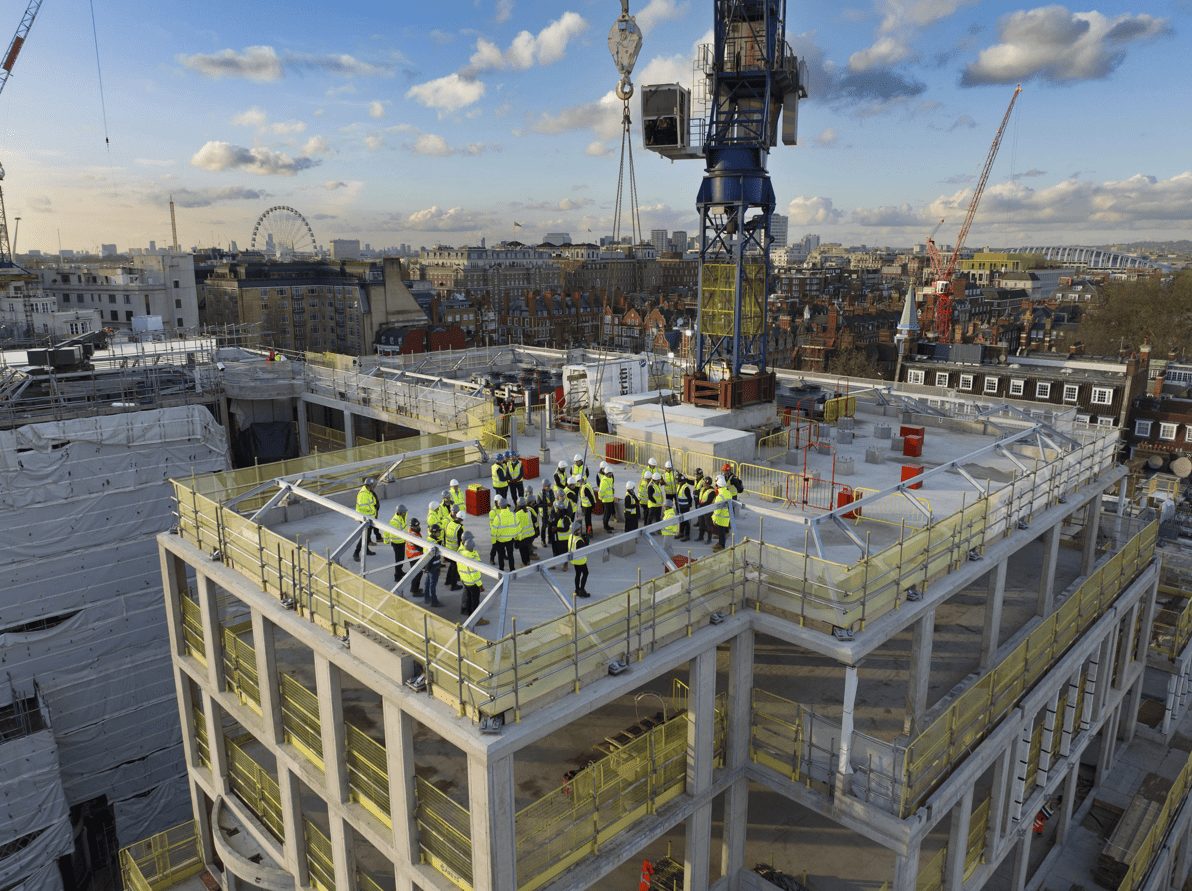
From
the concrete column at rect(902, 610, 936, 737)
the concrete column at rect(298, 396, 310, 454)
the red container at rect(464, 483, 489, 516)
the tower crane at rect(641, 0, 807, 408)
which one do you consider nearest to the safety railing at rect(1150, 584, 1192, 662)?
the tower crane at rect(641, 0, 807, 408)

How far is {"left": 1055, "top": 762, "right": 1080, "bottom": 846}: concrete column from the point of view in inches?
917

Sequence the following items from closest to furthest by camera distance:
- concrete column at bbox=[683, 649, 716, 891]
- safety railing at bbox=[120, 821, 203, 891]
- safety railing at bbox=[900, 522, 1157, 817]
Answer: concrete column at bbox=[683, 649, 716, 891], safety railing at bbox=[900, 522, 1157, 817], safety railing at bbox=[120, 821, 203, 891]

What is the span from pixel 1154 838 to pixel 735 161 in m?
25.1

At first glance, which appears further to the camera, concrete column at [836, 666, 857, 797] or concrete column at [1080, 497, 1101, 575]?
concrete column at [1080, 497, 1101, 575]

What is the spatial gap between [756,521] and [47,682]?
2411cm

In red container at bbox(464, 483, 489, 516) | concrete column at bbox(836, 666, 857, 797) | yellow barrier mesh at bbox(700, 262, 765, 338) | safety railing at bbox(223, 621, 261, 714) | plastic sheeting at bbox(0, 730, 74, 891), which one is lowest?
plastic sheeting at bbox(0, 730, 74, 891)

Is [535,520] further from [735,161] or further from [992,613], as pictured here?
[735,161]

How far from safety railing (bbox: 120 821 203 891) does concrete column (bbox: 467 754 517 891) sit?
49.0 feet

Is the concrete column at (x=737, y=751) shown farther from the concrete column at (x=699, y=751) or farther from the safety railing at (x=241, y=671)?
the safety railing at (x=241, y=671)

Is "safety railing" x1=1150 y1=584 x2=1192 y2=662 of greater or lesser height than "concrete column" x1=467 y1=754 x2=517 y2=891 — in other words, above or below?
below

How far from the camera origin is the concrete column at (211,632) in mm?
18047

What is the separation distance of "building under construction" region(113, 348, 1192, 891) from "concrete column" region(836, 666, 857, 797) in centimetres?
6

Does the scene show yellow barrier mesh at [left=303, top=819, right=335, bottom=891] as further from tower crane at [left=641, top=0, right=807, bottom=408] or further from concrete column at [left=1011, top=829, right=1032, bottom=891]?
tower crane at [left=641, top=0, right=807, bottom=408]

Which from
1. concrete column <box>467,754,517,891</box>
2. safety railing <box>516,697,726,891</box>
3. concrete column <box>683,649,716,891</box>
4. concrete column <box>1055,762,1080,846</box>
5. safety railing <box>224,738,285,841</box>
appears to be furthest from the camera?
concrete column <box>1055,762,1080,846</box>
